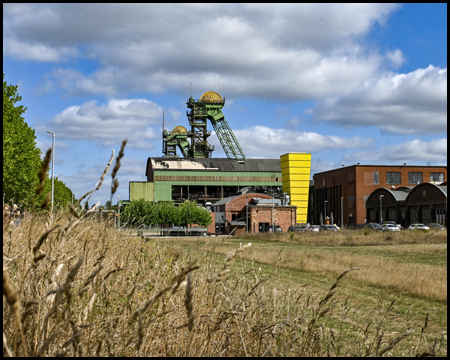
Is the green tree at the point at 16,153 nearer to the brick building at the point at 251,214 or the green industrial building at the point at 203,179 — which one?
the brick building at the point at 251,214

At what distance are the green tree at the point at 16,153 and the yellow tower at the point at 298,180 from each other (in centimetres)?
4952

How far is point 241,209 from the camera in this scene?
235 feet

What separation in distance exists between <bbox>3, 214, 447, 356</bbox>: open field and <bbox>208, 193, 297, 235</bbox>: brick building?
40.0m

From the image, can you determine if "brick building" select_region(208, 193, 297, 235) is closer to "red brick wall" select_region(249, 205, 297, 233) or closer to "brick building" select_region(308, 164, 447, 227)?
"red brick wall" select_region(249, 205, 297, 233)

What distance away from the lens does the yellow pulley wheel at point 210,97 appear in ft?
331

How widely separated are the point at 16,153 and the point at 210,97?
76.2 metres

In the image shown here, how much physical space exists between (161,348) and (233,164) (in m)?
82.7

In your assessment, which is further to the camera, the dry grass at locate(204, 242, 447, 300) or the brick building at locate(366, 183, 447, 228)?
the brick building at locate(366, 183, 447, 228)

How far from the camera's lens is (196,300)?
4.82 metres

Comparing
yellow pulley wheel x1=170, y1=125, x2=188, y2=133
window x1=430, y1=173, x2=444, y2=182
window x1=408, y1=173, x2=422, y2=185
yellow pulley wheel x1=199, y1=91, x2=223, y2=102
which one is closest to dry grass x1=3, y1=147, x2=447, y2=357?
window x1=408, y1=173, x2=422, y2=185

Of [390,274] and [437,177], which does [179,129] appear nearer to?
[437,177]

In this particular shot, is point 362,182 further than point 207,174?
No

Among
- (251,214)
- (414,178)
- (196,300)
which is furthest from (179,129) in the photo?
(196,300)

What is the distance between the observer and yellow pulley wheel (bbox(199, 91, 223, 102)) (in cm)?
10094
